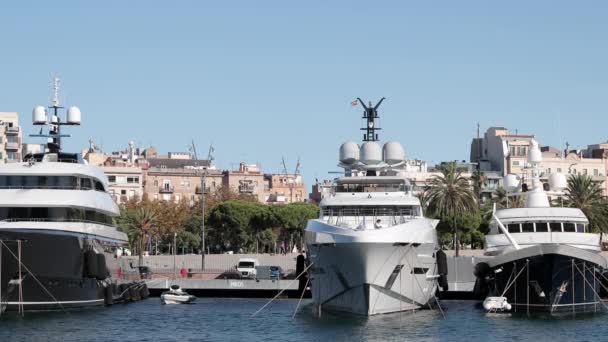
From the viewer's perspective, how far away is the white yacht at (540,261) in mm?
61938

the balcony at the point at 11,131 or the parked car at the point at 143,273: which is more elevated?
the balcony at the point at 11,131

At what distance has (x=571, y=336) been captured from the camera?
53.8m

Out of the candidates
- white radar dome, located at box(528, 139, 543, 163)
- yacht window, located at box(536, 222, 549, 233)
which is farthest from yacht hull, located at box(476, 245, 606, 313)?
white radar dome, located at box(528, 139, 543, 163)

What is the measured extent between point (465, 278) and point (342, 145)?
2731 cm

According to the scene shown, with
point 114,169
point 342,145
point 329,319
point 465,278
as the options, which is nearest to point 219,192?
point 114,169

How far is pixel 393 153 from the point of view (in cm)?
7150

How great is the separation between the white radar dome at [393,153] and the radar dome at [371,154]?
0.86 m

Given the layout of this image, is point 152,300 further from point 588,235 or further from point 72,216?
point 588,235

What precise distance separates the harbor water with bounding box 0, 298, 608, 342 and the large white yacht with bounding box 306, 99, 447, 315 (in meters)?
0.99

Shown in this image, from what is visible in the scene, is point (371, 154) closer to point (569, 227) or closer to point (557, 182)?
point (569, 227)

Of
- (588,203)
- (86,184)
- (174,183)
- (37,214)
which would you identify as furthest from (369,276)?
(174,183)

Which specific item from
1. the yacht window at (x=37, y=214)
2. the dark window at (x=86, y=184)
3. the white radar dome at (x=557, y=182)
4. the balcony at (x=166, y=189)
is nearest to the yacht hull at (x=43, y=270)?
the yacht window at (x=37, y=214)

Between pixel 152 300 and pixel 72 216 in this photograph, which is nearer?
pixel 72 216

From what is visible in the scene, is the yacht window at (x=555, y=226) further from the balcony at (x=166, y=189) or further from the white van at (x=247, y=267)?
the balcony at (x=166, y=189)
